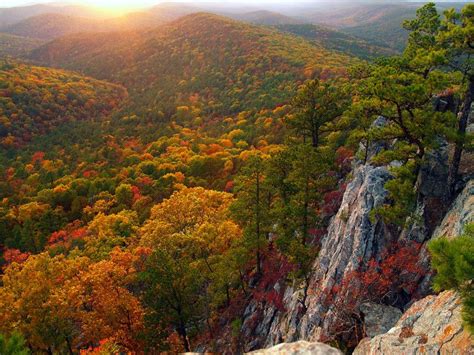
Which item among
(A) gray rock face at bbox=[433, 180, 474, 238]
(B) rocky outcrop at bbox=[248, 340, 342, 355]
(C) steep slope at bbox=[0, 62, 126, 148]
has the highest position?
(A) gray rock face at bbox=[433, 180, 474, 238]

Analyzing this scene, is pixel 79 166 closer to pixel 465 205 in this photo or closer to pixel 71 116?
pixel 71 116

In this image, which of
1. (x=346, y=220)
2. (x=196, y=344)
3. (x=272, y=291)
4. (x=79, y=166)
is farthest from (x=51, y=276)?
(x=79, y=166)

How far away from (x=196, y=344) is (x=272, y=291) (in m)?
11.5

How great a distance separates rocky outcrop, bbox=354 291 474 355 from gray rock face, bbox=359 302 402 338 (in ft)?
8.95

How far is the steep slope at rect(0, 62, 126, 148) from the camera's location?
13800 centimetres

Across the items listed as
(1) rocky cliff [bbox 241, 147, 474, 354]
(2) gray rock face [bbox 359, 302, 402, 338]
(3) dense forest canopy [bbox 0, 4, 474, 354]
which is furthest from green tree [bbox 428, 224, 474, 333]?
(2) gray rock face [bbox 359, 302, 402, 338]

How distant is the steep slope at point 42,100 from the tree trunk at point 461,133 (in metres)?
→ 141

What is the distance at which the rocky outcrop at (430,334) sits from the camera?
11.0 meters

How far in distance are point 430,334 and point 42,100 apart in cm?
16853

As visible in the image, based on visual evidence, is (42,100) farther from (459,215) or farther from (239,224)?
(459,215)

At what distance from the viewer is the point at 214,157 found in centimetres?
8894

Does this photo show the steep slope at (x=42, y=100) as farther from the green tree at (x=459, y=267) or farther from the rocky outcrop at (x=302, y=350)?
the green tree at (x=459, y=267)

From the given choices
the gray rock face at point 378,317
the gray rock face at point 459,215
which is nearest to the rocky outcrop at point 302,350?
the gray rock face at point 378,317

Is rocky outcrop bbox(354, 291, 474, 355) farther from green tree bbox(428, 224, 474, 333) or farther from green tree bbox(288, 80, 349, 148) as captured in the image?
green tree bbox(288, 80, 349, 148)
